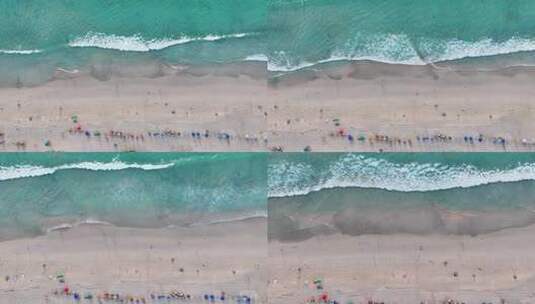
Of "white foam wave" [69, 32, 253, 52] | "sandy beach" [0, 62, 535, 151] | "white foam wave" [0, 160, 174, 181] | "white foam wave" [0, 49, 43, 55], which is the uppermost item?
"white foam wave" [69, 32, 253, 52]

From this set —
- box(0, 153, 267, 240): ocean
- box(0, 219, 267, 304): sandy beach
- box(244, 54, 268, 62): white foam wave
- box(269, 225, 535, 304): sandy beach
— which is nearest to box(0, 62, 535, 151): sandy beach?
box(244, 54, 268, 62): white foam wave

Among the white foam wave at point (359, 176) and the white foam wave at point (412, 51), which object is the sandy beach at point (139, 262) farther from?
the white foam wave at point (412, 51)

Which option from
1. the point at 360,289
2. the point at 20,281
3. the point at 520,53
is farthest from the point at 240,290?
the point at 520,53

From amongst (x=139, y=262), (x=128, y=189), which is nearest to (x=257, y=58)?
(x=128, y=189)

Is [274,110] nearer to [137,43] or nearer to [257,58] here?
[257,58]

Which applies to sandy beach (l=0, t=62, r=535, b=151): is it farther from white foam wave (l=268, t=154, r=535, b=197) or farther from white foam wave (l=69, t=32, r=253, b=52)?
white foam wave (l=69, t=32, r=253, b=52)

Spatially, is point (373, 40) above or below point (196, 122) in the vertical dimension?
above

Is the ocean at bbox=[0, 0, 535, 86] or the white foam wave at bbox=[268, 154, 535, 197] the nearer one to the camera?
the white foam wave at bbox=[268, 154, 535, 197]

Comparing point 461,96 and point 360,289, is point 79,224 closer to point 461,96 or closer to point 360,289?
point 360,289
